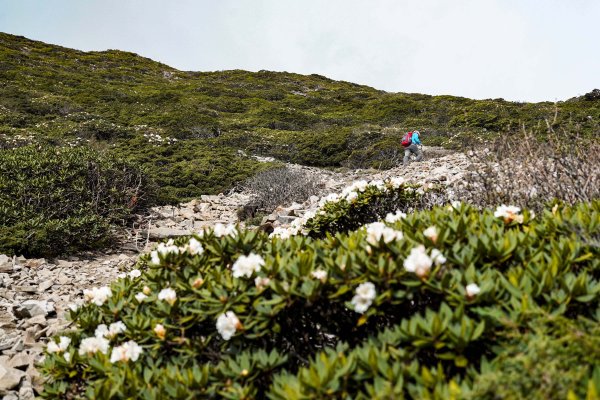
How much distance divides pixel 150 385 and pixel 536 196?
3687 mm

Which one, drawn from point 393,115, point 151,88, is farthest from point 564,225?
point 151,88

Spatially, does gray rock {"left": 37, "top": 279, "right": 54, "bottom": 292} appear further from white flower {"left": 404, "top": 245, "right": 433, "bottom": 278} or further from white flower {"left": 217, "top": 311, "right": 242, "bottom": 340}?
white flower {"left": 404, "top": 245, "right": 433, "bottom": 278}

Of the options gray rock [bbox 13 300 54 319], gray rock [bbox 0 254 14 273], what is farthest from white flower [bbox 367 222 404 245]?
gray rock [bbox 0 254 14 273]

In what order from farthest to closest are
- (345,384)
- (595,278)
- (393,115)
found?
(393,115) < (595,278) < (345,384)

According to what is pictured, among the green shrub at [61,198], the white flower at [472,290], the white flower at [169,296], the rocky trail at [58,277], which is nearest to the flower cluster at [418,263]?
the white flower at [472,290]

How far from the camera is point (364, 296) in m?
1.92

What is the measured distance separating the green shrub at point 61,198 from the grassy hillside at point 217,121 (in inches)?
74.3

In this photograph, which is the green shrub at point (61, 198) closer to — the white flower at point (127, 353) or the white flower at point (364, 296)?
the white flower at point (127, 353)

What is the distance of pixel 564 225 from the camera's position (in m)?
2.34

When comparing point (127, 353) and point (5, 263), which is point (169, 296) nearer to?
point (127, 353)

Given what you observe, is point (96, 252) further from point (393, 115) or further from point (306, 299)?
point (393, 115)

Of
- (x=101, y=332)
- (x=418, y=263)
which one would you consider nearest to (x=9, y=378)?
(x=101, y=332)

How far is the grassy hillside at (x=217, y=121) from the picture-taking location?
14.0 meters

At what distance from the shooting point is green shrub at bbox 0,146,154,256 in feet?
21.9
